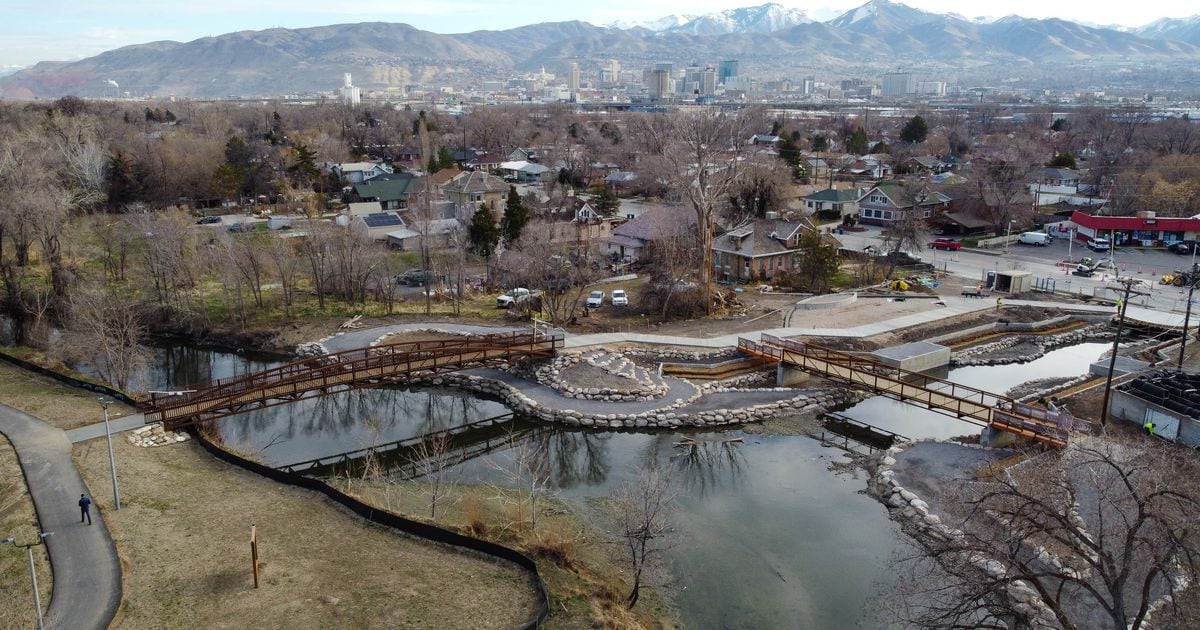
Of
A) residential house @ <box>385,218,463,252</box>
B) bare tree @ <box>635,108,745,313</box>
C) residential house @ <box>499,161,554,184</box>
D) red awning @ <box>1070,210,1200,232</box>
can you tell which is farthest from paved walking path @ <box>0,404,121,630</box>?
residential house @ <box>499,161,554,184</box>

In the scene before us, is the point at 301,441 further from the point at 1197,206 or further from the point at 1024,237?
the point at 1197,206

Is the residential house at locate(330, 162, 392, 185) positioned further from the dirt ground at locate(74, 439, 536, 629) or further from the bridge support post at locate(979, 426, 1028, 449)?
the bridge support post at locate(979, 426, 1028, 449)

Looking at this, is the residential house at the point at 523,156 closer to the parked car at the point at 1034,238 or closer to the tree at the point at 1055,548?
the parked car at the point at 1034,238

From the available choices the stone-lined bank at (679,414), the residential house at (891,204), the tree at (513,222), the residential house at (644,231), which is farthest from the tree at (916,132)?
the stone-lined bank at (679,414)

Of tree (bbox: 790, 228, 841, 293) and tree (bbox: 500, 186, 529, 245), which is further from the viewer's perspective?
tree (bbox: 500, 186, 529, 245)

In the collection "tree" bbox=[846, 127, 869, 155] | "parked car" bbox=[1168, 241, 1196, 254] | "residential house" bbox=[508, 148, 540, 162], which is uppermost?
"tree" bbox=[846, 127, 869, 155]

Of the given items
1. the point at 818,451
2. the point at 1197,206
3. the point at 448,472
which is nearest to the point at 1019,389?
the point at 818,451

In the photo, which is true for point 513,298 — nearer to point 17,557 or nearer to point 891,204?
point 17,557

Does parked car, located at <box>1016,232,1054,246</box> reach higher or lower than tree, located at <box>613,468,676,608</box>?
higher
